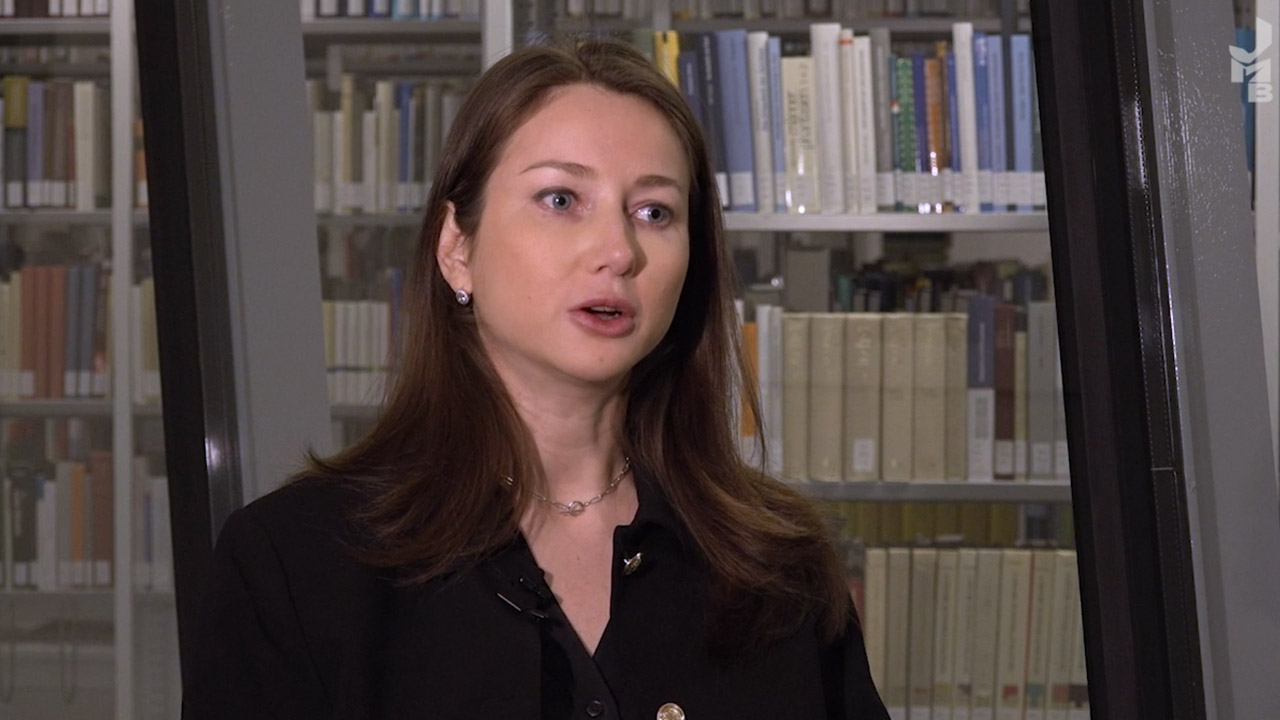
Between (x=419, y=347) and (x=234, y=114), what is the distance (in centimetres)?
82

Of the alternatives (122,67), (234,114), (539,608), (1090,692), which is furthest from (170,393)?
(1090,692)

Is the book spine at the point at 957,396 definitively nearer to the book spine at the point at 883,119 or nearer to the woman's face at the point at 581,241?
the book spine at the point at 883,119

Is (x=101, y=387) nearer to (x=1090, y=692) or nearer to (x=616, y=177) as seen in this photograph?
(x=616, y=177)

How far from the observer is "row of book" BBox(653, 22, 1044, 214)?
2.45 m

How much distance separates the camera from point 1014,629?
2.52 meters

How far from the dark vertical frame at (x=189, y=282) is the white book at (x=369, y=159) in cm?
41

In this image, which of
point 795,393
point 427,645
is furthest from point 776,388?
point 427,645

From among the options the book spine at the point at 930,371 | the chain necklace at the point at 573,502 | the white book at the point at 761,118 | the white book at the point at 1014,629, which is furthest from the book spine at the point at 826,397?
the chain necklace at the point at 573,502

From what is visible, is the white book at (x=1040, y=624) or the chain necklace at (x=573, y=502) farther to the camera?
the white book at (x=1040, y=624)

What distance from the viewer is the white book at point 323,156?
2.34 metres

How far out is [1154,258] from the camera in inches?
70.1
